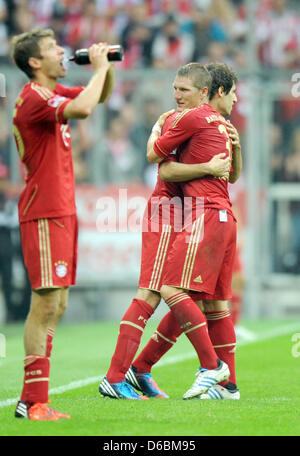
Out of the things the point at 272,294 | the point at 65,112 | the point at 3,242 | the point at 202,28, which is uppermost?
the point at 202,28

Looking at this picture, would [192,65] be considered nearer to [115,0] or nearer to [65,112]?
[65,112]

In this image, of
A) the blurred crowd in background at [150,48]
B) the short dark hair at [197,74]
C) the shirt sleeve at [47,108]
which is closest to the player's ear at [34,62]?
the shirt sleeve at [47,108]

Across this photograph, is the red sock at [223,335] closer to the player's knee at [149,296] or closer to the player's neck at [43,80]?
the player's knee at [149,296]

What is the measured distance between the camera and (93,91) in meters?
5.37

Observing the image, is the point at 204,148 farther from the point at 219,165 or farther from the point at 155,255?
the point at 155,255

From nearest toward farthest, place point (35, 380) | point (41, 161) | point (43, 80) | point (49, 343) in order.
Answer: point (35, 380), point (41, 161), point (43, 80), point (49, 343)

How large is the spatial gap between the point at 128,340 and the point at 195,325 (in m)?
0.47

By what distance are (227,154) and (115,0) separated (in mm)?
12056

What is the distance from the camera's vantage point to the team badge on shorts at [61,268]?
5.54 m

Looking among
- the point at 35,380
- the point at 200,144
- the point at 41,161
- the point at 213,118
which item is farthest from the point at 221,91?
the point at 35,380

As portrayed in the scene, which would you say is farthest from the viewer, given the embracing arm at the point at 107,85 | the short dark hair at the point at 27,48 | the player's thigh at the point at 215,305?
the player's thigh at the point at 215,305

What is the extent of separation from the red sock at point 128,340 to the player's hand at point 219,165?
0.92 metres

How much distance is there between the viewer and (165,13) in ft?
58.0

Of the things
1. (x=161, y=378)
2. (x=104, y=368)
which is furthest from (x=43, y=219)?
(x=104, y=368)
